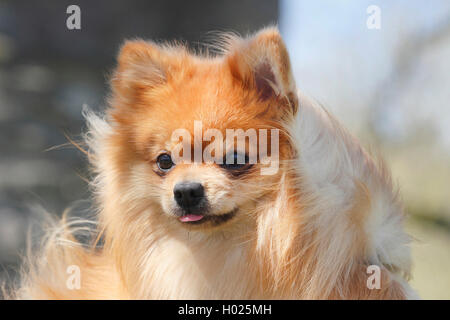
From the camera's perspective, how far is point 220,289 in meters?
0.71

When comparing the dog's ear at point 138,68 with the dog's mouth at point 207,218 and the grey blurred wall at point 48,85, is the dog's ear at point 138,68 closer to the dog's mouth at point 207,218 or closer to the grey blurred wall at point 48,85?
the dog's mouth at point 207,218

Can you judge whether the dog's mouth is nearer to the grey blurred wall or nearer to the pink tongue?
the pink tongue

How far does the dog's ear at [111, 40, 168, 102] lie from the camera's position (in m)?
0.75

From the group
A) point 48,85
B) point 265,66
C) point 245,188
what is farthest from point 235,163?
point 48,85

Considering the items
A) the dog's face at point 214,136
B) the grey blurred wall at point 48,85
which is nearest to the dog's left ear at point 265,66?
the dog's face at point 214,136

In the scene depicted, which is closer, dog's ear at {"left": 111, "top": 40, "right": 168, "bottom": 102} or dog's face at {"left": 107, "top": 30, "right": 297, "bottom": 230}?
dog's face at {"left": 107, "top": 30, "right": 297, "bottom": 230}

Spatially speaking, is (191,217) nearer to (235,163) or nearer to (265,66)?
(235,163)

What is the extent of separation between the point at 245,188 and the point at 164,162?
0.13m

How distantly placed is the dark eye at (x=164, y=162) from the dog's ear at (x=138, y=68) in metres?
0.14

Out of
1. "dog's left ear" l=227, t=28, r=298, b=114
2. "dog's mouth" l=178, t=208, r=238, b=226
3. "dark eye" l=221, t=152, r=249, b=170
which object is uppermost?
"dog's left ear" l=227, t=28, r=298, b=114

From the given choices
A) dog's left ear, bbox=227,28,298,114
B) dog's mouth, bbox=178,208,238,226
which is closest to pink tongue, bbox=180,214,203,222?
dog's mouth, bbox=178,208,238,226

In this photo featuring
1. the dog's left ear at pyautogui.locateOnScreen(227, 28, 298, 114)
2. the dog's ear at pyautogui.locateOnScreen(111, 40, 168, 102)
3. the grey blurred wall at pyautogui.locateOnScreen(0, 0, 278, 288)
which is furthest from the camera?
the grey blurred wall at pyautogui.locateOnScreen(0, 0, 278, 288)

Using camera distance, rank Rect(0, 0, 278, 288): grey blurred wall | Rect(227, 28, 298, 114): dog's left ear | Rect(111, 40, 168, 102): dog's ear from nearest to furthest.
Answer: Rect(227, 28, 298, 114): dog's left ear → Rect(111, 40, 168, 102): dog's ear → Rect(0, 0, 278, 288): grey blurred wall
